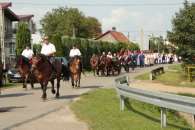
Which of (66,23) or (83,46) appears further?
(66,23)

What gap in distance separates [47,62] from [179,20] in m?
25.8

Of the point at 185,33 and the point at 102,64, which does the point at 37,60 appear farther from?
the point at 185,33

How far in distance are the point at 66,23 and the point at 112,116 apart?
100799 millimetres

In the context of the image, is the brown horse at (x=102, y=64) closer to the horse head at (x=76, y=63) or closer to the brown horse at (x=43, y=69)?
the horse head at (x=76, y=63)

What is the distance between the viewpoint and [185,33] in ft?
147

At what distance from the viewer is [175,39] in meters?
44.9

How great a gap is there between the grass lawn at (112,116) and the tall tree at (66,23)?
90.7m

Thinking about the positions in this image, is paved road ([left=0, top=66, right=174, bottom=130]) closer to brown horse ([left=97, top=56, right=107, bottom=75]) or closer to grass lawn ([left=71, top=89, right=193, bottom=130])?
grass lawn ([left=71, top=89, right=193, bottom=130])

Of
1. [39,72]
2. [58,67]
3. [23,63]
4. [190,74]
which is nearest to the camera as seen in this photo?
[39,72]

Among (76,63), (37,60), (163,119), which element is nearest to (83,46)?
(76,63)

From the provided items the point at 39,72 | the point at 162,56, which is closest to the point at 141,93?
the point at 39,72

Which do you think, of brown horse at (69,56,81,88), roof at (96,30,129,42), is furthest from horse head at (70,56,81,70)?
roof at (96,30,129,42)

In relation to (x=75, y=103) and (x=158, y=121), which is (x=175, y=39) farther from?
(x=158, y=121)

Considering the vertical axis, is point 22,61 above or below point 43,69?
above
